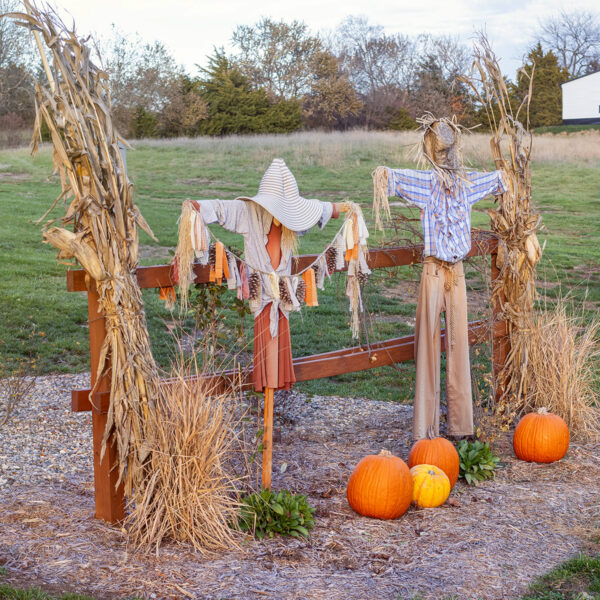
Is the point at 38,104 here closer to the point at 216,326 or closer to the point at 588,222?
the point at 216,326

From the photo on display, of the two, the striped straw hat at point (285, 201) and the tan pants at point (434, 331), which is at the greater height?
the striped straw hat at point (285, 201)

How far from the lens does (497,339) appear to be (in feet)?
17.4

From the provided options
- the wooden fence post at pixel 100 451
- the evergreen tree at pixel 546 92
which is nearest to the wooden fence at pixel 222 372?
the wooden fence post at pixel 100 451

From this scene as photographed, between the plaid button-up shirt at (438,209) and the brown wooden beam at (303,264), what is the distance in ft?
0.87

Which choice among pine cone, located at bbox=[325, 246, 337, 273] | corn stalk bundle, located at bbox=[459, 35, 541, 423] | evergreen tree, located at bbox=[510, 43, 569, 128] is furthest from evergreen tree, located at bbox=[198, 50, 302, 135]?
pine cone, located at bbox=[325, 246, 337, 273]

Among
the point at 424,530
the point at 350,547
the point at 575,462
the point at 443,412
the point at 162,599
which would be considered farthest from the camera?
the point at 443,412

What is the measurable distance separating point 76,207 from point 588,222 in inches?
499

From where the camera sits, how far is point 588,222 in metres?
14.0

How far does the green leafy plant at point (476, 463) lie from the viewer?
432cm

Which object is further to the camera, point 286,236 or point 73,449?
point 73,449

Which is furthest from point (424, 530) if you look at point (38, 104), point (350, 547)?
point (38, 104)

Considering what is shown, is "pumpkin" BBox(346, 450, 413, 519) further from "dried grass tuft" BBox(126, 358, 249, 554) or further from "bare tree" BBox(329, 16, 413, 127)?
"bare tree" BBox(329, 16, 413, 127)

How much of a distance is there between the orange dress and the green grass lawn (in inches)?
23.9

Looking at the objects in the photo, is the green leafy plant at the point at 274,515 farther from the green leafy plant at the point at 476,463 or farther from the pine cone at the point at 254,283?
the green leafy plant at the point at 476,463
